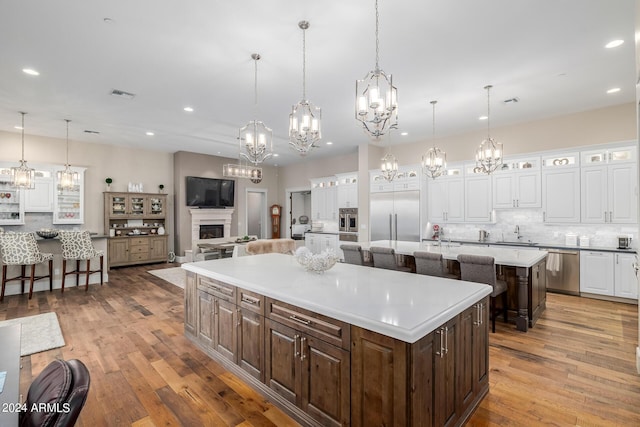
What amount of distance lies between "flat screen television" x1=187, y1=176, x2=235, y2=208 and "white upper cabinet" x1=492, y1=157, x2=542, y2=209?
7.35 metres

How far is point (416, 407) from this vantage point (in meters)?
1.62

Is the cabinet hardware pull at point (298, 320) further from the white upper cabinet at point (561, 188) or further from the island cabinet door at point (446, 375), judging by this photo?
the white upper cabinet at point (561, 188)

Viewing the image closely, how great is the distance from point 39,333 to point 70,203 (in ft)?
16.0

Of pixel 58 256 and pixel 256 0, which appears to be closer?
pixel 256 0

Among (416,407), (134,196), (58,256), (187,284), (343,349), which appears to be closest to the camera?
(416,407)

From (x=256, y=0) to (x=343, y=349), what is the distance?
2.81 m

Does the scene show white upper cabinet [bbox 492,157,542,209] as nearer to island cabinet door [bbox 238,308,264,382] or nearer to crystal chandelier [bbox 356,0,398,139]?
crystal chandelier [bbox 356,0,398,139]

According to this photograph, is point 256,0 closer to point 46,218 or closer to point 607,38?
point 607,38

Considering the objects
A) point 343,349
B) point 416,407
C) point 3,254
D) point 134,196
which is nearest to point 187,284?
point 343,349

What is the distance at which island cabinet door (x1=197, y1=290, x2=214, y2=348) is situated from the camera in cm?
309

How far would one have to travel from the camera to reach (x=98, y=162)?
805cm

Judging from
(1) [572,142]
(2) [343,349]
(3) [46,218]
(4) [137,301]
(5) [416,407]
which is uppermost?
(1) [572,142]

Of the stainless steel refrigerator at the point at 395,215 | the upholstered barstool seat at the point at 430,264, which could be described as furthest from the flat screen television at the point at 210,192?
the upholstered barstool seat at the point at 430,264

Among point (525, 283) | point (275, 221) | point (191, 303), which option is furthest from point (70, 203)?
point (525, 283)
